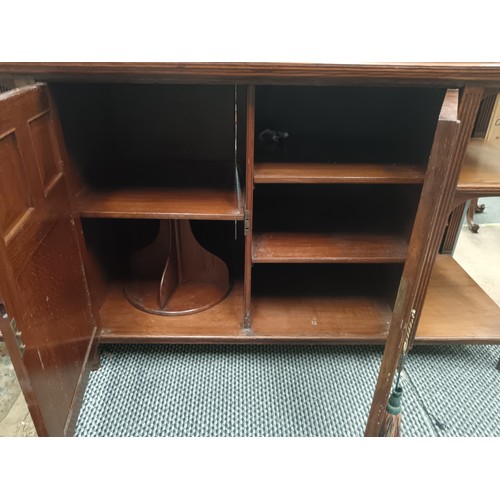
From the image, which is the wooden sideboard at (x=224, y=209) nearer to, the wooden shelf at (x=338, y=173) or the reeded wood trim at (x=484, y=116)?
the wooden shelf at (x=338, y=173)

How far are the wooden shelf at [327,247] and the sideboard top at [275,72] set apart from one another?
1.33 feet

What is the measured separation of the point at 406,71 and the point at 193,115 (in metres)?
0.70

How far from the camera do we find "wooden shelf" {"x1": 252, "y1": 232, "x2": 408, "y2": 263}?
1004 millimetres

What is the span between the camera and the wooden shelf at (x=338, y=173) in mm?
893

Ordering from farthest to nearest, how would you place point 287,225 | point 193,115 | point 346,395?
point 193,115, point 287,225, point 346,395

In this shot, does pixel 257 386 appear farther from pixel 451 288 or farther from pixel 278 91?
pixel 278 91

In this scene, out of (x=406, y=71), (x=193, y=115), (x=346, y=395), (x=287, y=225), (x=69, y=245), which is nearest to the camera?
(x=406, y=71)

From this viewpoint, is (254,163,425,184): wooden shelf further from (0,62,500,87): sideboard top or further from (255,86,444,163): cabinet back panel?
(0,62,500,87): sideboard top

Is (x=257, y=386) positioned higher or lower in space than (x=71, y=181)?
lower

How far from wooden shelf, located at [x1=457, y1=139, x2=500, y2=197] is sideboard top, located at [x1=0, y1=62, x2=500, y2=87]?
0.21 meters

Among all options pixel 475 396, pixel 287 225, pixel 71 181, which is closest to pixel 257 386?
pixel 287 225

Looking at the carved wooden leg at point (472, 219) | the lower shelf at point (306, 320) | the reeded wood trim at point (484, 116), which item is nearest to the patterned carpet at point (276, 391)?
the lower shelf at point (306, 320)

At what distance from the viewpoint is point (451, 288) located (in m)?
1.30

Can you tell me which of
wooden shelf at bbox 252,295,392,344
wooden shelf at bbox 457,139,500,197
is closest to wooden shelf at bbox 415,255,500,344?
wooden shelf at bbox 252,295,392,344
